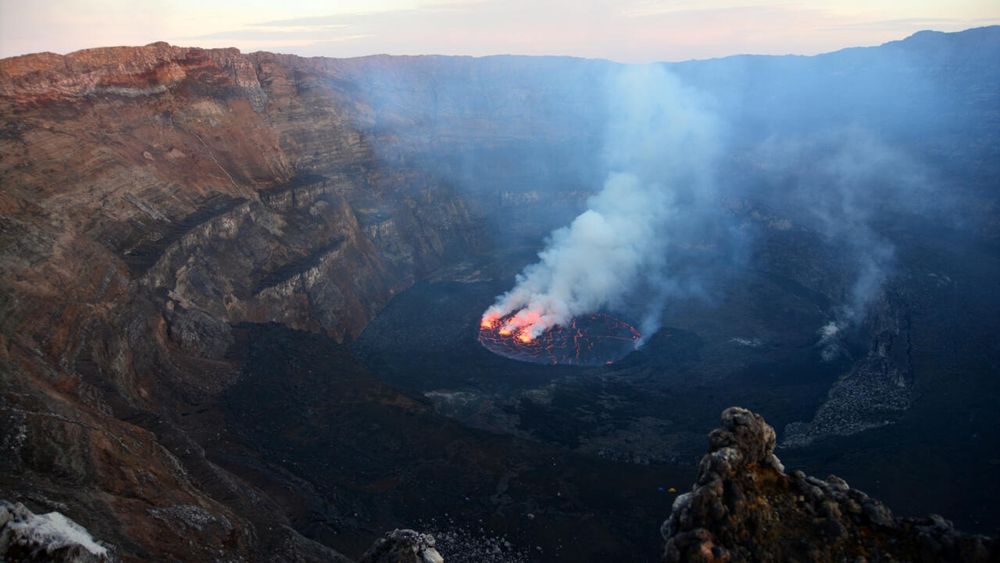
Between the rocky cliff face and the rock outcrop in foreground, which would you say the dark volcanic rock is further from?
the rock outcrop in foreground

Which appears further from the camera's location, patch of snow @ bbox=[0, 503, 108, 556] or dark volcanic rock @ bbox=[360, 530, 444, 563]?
dark volcanic rock @ bbox=[360, 530, 444, 563]

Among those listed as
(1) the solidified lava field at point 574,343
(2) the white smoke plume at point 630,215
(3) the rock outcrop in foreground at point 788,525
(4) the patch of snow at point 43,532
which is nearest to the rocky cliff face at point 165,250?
(4) the patch of snow at point 43,532

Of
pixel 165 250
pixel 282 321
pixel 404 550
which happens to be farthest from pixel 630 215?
pixel 404 550

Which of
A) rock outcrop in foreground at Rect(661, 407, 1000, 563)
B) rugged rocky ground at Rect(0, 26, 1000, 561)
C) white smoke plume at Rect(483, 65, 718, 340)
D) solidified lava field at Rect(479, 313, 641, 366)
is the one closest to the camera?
rock outcrop in foreground at Rect(661, 407, 1000, 563)

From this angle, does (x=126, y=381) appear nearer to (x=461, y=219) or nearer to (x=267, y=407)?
(x=267, y=407)

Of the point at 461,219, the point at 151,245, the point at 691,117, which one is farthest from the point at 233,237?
the point at 691,117

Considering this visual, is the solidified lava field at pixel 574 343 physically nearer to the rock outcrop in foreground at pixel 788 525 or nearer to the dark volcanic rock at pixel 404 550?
the dark volcanic rock at pixel 404 550

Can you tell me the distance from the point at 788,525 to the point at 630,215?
58.9 meters

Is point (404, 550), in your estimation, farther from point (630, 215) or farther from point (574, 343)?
point (630, 215)

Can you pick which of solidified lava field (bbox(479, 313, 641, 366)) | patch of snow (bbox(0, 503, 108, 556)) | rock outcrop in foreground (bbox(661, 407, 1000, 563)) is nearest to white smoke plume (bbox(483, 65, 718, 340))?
Result: solidified lava field (bbox(479, 313, 641, 366))

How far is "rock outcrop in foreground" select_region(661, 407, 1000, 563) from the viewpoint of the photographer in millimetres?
12320

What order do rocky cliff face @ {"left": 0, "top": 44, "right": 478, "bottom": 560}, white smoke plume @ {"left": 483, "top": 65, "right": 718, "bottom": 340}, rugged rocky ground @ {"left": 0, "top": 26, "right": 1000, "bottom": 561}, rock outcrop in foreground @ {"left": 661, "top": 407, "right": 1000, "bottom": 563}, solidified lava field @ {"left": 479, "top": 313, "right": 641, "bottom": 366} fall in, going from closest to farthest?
1. rock outcrop in foreground @ {"left": 661, "top": 407, "right": 1000, "bottom": 563}
2. rocky cliff face @ {"left": 0, "top": 44, "right": 478, "bottom": 560}
3. rugged rocky ground @ {"left": 0, "top": 26, "right": 1000, "bottom": 561}
4. solidified lava field @ {"left": 479, "top": 313, "right": 641, "bottom": 366}
5. white smoke plume @ {"left": 483, "top": 65, "right": 718, "bottom": 340}

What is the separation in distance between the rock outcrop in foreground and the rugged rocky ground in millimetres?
692

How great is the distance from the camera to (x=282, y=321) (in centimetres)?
4566
